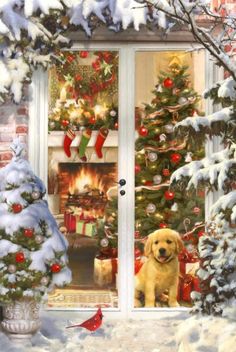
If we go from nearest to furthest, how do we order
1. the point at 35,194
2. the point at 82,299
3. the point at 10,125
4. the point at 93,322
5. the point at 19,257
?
the point at 19,257, the point at 35,194, the point at 93,322, the point at 10,125, the point at 82,299

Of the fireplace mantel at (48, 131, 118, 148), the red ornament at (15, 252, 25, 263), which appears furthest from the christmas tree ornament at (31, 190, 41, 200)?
the fireplace mantel at (48, 131, 118, 148)

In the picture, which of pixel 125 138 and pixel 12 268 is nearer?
pixel 12 268

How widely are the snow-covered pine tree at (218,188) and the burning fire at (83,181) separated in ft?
3.33

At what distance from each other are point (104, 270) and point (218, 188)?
1835mm

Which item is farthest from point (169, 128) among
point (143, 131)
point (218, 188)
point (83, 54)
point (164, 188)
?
point (218, 188)

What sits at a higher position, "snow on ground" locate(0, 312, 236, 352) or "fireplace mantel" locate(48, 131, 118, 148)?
"fireplace mantel" locate(48, 131, 118, 148)

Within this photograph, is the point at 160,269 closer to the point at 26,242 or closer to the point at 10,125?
the point at 26,242

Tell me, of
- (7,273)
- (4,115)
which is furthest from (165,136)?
(7,273)

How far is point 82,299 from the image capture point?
676 cm

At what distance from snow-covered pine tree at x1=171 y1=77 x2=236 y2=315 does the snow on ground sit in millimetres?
221

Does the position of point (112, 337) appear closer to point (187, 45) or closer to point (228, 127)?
point (228, 127)

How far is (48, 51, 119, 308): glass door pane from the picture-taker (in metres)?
6.74

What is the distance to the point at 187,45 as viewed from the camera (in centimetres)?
671

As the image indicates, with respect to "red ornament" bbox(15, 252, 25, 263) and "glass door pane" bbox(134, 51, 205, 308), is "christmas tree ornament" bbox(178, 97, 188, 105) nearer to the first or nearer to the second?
"glass door pane" bbox(134, 51, 205, 308)
